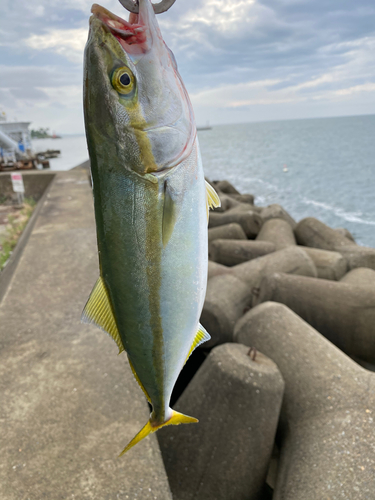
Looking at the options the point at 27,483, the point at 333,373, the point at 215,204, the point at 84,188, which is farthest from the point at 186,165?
the point at 84,188

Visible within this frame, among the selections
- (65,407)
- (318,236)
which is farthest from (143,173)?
(318,236)

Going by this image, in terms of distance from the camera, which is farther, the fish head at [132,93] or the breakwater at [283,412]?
the breakwater at [283,412]

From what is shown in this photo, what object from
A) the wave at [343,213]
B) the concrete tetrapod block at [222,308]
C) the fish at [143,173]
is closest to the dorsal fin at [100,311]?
the fish at [143,173]

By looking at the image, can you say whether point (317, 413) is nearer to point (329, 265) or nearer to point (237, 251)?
point (329, 265)

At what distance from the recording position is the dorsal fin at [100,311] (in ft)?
3.96

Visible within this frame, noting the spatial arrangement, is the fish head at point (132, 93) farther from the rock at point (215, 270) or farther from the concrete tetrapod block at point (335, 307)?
the rock at point (215, 270)

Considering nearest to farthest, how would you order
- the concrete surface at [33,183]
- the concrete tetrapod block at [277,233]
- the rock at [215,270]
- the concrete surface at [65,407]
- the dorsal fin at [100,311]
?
the dorsal fin at [100,311]
the concrete surface at [65,407]
the rock at [215,270]
the concrete tetrapod block at [277,233]
the concrete surface at [33,183]

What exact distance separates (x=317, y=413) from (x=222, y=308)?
186cm

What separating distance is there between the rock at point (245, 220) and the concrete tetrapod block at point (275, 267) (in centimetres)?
328

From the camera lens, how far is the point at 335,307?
4.30 metres

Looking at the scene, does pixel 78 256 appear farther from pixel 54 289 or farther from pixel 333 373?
pixel 333 373

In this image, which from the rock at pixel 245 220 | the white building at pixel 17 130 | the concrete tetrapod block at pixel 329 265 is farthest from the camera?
the white building at pixel 17 130

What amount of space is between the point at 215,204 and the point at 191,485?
2347 millimetres

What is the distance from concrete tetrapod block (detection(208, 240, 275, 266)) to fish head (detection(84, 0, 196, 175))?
5773 mm
